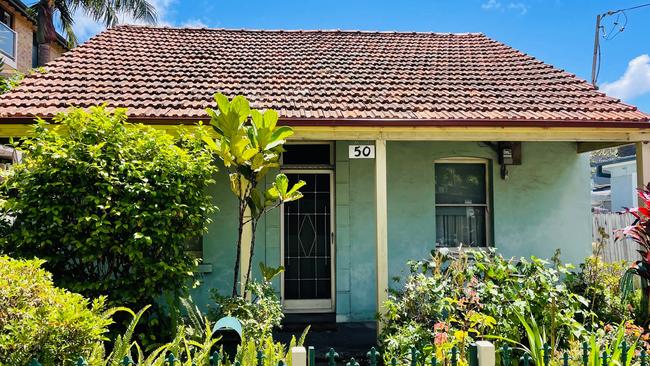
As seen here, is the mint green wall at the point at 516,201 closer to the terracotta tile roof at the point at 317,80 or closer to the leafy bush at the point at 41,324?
the terracotta tile roof at the point at 317,80

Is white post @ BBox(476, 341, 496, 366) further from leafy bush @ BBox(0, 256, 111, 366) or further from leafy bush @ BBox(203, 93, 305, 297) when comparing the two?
leafy bush @ BBox(0, 256, 111, 366)

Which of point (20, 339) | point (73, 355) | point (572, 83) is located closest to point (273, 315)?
point (73, 355)

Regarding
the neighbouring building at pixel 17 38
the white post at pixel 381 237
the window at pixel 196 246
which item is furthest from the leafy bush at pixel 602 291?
the neighbouring building at pixel 17 38

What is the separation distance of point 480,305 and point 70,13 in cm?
2132

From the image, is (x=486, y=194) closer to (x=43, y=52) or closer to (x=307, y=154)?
(x=307, y=154)

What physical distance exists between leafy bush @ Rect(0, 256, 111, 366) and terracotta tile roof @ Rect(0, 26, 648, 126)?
2.90 meters

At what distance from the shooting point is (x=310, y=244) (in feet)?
23.7

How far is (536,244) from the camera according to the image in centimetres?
737

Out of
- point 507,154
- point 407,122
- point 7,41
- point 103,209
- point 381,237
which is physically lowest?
point 381,237

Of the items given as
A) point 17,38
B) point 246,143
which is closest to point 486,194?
point 246,143

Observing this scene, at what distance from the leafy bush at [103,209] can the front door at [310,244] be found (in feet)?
7.97

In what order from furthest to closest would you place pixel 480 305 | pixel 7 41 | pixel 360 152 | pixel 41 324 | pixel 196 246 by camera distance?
1. pixel 7 41
2. pixel 196 246
3. pixel 360 152
4. pixel 480 305
5. pixel 41 324

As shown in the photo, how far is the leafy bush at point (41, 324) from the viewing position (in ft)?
9.84

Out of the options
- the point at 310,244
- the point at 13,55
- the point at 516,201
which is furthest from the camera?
the point at 13,55
